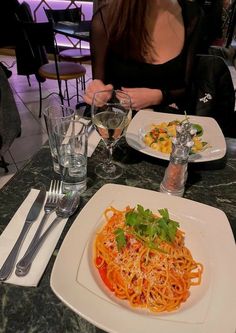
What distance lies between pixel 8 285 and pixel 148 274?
245 mm

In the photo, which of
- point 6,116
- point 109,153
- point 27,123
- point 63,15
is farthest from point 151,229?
point 63,15

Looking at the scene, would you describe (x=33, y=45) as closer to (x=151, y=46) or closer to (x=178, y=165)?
(x=151, y=46)

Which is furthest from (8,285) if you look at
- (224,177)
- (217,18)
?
(217,18)

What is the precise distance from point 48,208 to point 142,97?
755 mm

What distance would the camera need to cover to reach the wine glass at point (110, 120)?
30.6 inches

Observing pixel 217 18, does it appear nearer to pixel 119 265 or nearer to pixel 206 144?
pixel 206 144

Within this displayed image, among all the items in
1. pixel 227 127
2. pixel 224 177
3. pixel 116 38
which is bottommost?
pixel 227 127

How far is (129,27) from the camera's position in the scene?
52.8 inches

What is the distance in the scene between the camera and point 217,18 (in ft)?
11.3

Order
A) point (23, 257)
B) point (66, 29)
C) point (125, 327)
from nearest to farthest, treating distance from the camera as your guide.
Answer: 1. point (125, 327)
2. point (23, 257)
3. point (66, 29)

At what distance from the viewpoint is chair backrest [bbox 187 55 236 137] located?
1.39 metres

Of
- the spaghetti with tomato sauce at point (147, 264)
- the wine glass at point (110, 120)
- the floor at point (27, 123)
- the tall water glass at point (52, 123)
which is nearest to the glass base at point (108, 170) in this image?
the wine glass at point (110, 120)

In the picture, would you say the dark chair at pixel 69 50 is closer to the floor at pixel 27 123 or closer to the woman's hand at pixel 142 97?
the floor at pixel 27 123

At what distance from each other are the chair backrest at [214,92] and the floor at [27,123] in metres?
0.85
